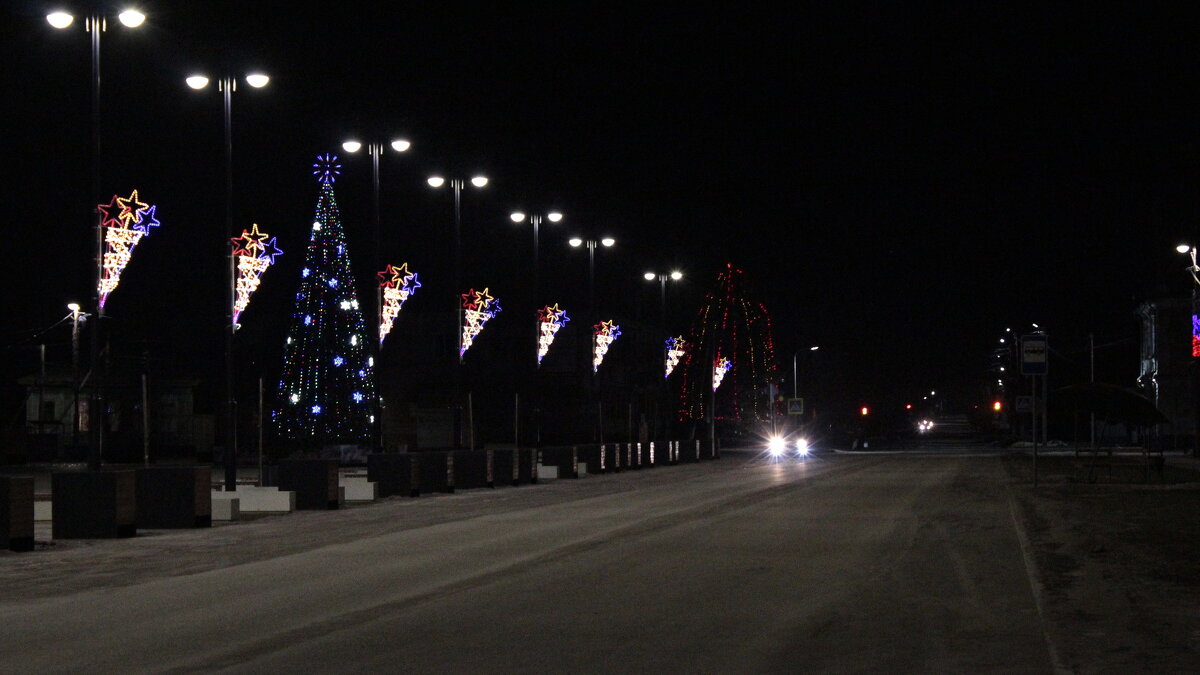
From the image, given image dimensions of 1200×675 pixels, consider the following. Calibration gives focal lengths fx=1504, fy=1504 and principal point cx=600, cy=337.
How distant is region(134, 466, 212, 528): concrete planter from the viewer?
999 inches

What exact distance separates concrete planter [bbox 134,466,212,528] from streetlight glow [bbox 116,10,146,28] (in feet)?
24.2

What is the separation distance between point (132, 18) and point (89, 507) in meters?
7.90

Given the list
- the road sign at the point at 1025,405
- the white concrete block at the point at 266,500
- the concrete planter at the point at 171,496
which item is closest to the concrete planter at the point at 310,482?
the white concrete block at the point at 266,500

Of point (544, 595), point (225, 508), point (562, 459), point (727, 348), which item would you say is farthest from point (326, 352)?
point (544, 595)

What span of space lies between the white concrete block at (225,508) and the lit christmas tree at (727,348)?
47.8 meters

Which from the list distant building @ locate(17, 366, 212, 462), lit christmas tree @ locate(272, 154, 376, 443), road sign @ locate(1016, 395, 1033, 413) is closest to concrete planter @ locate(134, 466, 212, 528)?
lit christmas tree @ locate(272, 154, 376, 443)

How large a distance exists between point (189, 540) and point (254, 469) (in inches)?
1491

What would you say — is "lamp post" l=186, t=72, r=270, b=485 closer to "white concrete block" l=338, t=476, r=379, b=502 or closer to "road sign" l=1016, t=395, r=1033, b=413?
"white concrete block" l=338, t=476, r=379, b=502

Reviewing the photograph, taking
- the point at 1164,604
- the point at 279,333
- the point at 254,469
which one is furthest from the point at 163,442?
the point at 1164,604

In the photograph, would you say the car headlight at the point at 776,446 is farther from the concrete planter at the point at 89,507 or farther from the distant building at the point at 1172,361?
the concrete planter at the point at 89,507

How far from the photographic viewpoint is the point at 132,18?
80.1 ft

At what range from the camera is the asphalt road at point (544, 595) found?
11.1m

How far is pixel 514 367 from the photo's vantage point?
353ft

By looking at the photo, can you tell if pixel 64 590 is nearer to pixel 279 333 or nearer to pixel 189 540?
pixel 189 540
